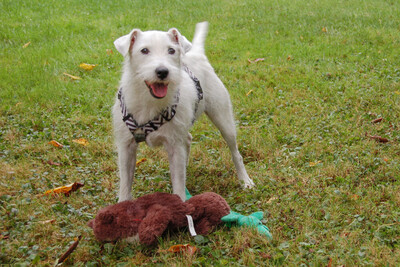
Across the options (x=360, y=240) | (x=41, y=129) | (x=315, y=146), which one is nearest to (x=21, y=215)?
(x=41, y=129)

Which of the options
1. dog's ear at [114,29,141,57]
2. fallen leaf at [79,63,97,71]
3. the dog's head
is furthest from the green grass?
dog's ear at [114,29,141,57]

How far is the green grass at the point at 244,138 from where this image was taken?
3.52m

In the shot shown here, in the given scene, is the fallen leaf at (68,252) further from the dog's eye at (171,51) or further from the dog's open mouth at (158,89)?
the dog's eye at (171,51)

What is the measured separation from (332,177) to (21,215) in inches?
119

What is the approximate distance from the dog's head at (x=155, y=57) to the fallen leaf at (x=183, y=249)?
122 centimetres

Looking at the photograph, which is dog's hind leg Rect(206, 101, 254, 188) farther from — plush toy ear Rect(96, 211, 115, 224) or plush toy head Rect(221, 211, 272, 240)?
plush toy ear Rect(96, 211, 115, 224)

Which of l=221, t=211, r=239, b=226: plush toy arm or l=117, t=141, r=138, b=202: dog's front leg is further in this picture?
l=117, t=141, r=138, b=202: dog's front leg

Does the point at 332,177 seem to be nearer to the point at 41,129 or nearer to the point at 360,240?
the point at 360,240

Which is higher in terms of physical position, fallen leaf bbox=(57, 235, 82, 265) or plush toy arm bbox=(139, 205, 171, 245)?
plush toy arm bbox=(139, 205, 171, 245)

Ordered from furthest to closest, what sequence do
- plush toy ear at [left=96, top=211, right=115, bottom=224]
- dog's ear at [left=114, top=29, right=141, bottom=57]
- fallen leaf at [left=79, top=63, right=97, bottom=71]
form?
fallen leaf at [left=79, top=63, right=97, bottom=71] < dog's ear at [left=114, top=29, right=141, bottom=57] < plush toy ear at [left=96, top=211, right=115, bottom=224]

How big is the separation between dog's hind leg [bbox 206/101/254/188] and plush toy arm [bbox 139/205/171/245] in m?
1.61

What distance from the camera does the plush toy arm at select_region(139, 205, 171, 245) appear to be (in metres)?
3.39

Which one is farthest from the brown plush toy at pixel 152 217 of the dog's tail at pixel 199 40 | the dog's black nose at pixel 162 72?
the dog's tail at pixel 199 40

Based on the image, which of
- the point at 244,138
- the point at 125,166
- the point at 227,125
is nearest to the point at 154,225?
the point at 125,166
